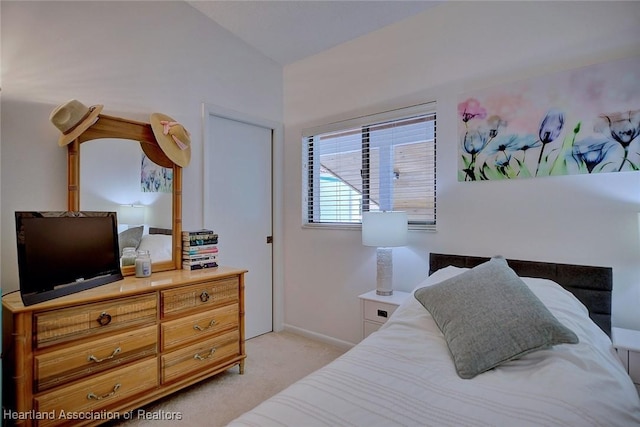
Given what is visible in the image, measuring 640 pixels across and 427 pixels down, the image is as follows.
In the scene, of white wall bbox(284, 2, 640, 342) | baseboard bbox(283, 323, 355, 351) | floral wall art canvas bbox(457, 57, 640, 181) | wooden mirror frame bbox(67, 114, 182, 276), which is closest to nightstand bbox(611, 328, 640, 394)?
white wall bbox(284, 2, 640, 342)

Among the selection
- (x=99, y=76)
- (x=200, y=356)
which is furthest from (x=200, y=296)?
(x=99, y=76)

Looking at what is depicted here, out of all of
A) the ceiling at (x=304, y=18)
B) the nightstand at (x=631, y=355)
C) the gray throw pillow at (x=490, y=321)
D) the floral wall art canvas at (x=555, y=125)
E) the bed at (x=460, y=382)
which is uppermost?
the ceiling at (x=304, y=18)

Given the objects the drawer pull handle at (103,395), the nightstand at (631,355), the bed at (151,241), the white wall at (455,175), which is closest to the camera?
the nightstand at (631,355)

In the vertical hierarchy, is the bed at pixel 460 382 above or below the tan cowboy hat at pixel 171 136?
below

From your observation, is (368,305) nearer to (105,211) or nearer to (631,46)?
(105,211)

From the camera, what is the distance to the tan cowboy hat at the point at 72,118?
1875mm

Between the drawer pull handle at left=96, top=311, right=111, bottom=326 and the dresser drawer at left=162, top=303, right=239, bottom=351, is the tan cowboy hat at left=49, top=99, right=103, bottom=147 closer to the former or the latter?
the drawer pull handle at left=96, top=311, right=111, bottom=326

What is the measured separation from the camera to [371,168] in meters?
2.85

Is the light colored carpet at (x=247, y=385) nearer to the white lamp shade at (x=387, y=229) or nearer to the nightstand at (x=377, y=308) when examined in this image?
the nightstand at (x=377, y=308)

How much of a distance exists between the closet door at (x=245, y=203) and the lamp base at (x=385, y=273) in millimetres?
1333

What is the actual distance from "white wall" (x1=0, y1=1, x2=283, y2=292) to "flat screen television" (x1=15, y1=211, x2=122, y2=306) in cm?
31

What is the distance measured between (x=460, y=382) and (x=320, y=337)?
2.13 meters

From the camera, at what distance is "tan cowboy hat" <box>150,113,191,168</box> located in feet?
7.66

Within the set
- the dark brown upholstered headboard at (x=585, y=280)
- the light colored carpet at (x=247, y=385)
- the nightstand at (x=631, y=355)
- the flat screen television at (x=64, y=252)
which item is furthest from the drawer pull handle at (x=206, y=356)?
the nightstand at (x=631, y=355)
